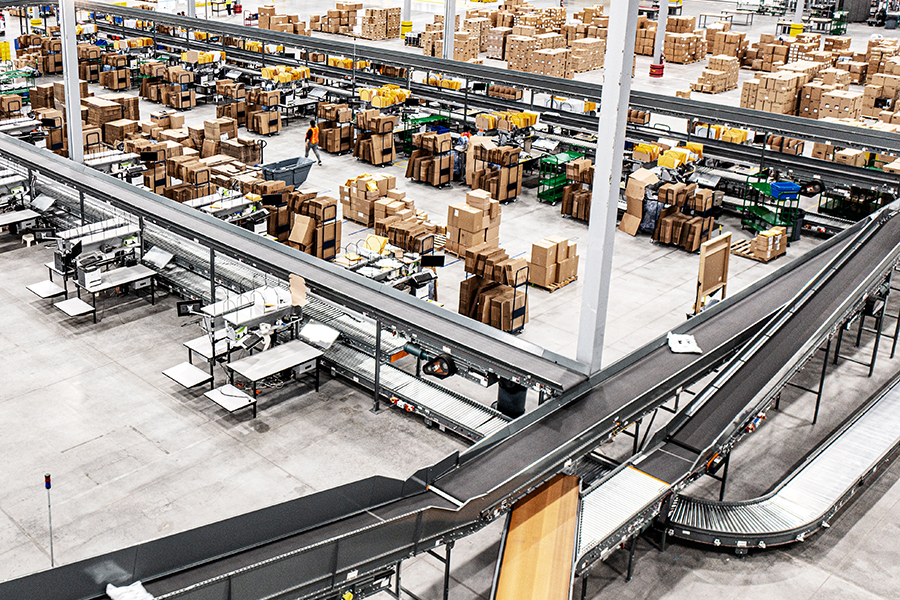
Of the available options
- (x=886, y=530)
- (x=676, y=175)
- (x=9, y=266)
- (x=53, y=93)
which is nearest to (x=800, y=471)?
(x=886, y=530)

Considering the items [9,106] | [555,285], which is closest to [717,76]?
[555,285]

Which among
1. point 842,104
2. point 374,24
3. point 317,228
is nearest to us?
point 317,228

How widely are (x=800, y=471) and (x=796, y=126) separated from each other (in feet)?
35.6

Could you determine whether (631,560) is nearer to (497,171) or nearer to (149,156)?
(497,171)

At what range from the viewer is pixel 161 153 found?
18.3 meters

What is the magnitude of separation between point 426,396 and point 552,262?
465cm

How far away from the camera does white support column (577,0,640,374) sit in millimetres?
8336

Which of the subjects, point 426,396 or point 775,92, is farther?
point 775,92

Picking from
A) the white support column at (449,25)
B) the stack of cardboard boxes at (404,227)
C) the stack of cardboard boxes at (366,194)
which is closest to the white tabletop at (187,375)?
the stack of cardboard boxes at (404,227)

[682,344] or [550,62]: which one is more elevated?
[550,62]

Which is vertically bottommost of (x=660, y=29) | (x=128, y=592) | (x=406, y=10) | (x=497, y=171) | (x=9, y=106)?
(x=128, y=592)

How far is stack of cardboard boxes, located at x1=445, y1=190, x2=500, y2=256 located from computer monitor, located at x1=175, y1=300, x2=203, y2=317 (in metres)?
4.94

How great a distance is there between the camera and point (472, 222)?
15766mm

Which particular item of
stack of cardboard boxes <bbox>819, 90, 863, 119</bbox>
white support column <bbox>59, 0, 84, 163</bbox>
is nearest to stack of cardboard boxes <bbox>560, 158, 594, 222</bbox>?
white support column <bbox>59, 0, 84, 163</bbox>
